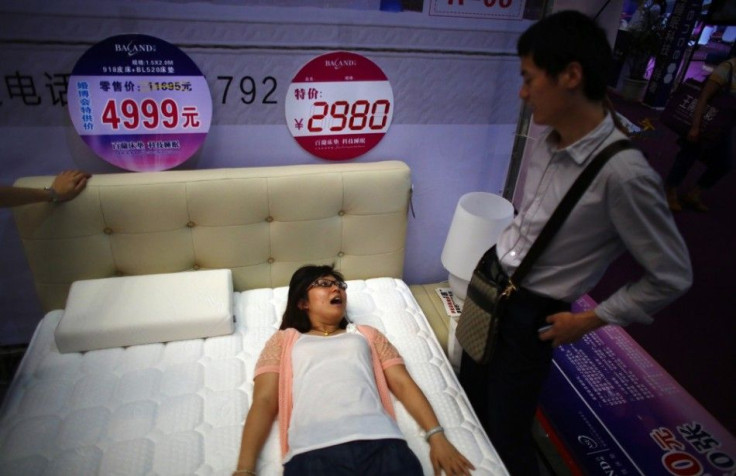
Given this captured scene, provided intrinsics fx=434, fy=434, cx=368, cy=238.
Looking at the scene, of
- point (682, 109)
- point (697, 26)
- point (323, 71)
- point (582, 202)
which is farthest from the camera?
point (697, 26)

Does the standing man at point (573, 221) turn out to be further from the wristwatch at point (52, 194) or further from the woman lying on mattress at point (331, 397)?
the wristwatch at point (52, 194)

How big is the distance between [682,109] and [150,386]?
4.00 meters

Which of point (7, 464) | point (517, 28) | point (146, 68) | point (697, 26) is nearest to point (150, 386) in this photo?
point (7, 464)

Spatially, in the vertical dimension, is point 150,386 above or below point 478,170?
below

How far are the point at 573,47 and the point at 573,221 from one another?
43 cm

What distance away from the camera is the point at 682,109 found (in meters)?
3.37

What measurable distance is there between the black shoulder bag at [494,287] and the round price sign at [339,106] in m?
0.82

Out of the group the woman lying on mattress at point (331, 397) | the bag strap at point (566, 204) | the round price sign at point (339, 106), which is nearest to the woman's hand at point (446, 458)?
the woman lying on mattress at point (331, 397)

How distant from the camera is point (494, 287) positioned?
1.39 metres

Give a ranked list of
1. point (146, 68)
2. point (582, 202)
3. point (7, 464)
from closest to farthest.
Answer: point (582, 202) < point (7, 464) < point (146, 68)

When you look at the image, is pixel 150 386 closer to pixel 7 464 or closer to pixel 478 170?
pixel 7 464

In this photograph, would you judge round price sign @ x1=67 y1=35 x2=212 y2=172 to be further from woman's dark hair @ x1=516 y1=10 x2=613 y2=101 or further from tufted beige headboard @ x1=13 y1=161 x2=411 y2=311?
woman's dark hair @ x1=516 y1=10 x2=613 y2=101

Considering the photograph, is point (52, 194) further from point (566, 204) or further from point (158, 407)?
point (566, 204)

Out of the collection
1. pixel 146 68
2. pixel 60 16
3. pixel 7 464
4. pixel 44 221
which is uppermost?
pixel 60 16
